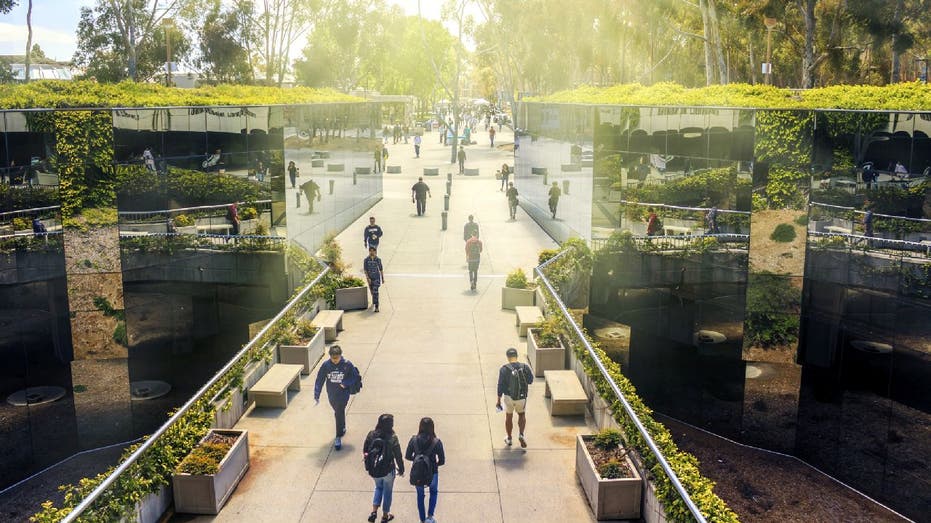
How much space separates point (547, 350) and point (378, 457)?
18.5ft

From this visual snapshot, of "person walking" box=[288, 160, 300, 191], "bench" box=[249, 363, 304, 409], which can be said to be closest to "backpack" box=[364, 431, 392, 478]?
"bench" box=[249, 363, 304, 409]

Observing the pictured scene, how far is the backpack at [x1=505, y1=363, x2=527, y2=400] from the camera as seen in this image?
400 inches

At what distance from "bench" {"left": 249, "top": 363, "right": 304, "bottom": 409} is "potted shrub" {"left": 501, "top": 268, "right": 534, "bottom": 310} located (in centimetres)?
637

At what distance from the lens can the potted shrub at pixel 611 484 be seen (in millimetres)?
8594

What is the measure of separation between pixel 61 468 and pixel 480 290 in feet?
32.0

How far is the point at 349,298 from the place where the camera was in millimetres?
17578

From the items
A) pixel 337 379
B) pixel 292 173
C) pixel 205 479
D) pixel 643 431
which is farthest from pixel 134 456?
pixel 292 173

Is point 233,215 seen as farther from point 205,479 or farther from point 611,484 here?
point 611,484

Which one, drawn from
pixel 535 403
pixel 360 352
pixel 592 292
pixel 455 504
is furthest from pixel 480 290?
pixel 455 504

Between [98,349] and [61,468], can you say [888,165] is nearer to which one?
[61,468]

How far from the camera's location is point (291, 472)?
9.77 metres

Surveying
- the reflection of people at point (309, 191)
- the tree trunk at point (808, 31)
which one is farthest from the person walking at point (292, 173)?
the tree trunk at point (808, 31)

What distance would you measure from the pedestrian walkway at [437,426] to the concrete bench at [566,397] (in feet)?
0.51

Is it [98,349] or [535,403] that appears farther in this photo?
[98,349]
